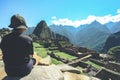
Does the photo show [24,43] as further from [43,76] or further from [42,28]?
[42,28]

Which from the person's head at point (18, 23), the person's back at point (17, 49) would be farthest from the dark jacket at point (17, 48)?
the person's head at point (18, 23)

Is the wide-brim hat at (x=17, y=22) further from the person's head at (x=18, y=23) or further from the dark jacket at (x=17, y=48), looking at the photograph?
the dark jacket at (x=17, y=48)

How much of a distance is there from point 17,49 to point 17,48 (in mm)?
A: 33

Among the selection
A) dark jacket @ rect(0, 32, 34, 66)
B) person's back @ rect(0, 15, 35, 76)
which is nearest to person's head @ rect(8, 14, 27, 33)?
person's back @ rect(0, 15, 35, 76)

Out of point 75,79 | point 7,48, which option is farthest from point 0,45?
point 75,79

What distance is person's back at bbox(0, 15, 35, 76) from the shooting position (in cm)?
763

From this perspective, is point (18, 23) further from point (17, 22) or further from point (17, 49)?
point (17, 49)

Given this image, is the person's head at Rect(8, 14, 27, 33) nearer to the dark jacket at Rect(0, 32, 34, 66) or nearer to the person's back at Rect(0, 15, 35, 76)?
the person's back at Rect(0, 15, 35, 76)

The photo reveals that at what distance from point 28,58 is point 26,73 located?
0.51 m

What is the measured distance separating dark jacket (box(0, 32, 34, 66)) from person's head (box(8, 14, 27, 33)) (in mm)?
196

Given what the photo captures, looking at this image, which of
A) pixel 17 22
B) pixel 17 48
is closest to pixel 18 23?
pixel 17 22

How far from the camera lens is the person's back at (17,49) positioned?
763cm

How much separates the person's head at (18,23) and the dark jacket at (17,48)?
7.7 inches

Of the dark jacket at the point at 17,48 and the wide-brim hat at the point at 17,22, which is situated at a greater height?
the wide-brim hat at the point at 17,22
